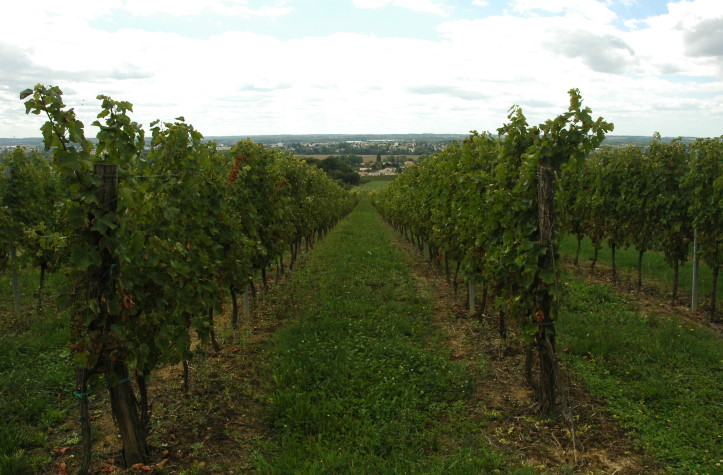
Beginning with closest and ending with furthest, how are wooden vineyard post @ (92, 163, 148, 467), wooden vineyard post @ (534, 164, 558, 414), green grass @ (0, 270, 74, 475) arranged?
wooden vineyard post @ (92, 163, 148, 467), green grass @ (0, 270, 74, 475), wooden vineyard post @ (534, 164, 558, 414)

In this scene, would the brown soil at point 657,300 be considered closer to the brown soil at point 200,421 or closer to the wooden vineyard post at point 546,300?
the wooden vineyard post at point 546,300

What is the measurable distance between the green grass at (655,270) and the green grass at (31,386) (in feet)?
31.6

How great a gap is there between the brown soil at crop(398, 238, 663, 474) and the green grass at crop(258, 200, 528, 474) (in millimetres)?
219

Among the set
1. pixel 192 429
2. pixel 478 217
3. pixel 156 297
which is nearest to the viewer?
pixel 156 297

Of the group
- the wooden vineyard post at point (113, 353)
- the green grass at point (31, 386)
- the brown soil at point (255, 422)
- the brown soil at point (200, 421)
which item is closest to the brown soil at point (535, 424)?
the brown soil at point (255, 422)

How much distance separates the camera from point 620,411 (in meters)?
5.27

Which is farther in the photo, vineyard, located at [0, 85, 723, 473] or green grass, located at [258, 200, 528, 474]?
green grass, located at [258, 200, 528, 474]

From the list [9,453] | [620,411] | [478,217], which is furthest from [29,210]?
[620,411]

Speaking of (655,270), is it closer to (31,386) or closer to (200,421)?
(200,421)

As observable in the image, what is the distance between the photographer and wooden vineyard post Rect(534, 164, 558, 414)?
5191mm

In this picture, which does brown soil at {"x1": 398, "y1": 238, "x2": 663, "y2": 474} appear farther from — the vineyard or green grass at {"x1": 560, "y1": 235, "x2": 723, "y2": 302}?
green grass at {"x1": 560, "y1": 235, "x2": 723, "y2": 302}

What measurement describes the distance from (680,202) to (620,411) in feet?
20.3

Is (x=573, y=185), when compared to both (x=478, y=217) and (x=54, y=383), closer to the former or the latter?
(x=478, y=217)

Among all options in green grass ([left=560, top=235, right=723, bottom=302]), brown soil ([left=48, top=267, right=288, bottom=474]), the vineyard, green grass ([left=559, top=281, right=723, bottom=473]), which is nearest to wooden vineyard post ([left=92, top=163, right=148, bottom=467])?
the vineyard
